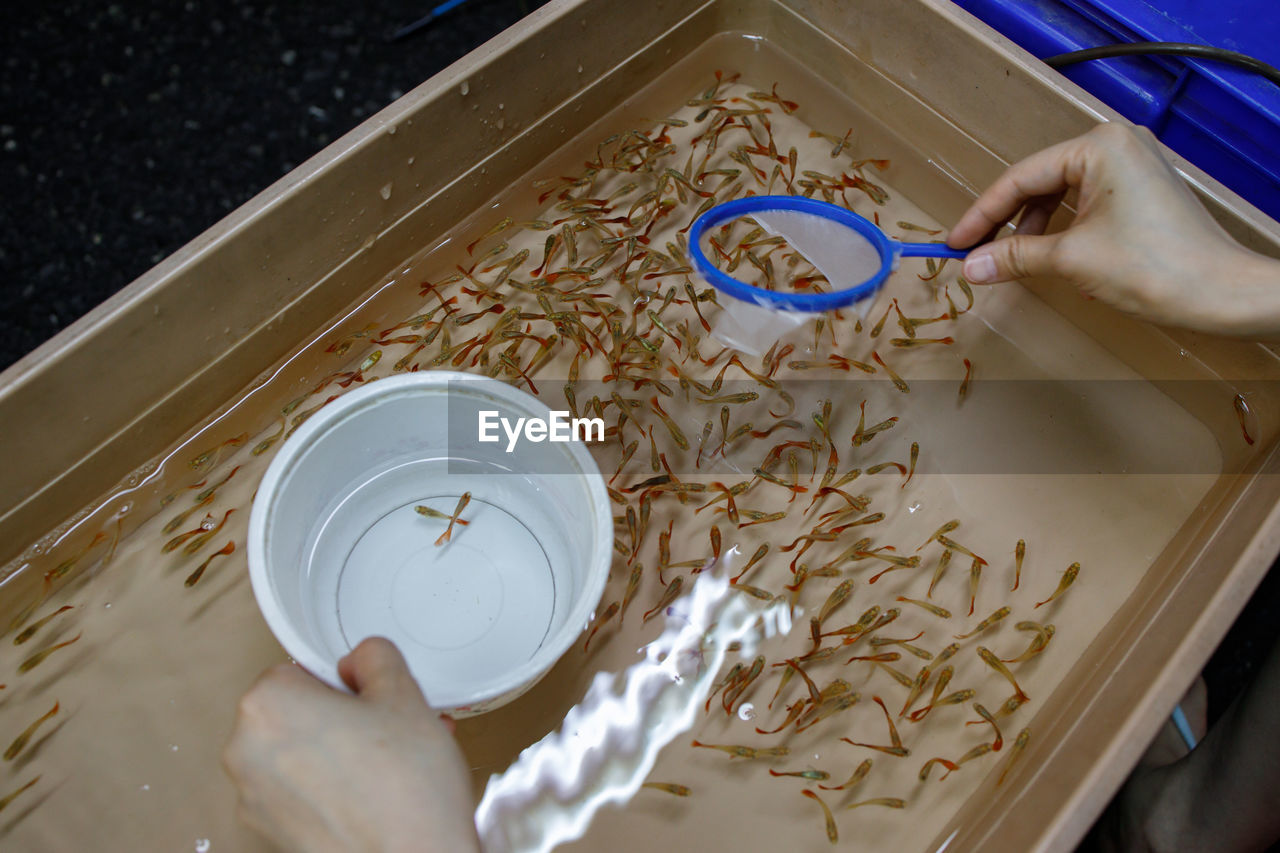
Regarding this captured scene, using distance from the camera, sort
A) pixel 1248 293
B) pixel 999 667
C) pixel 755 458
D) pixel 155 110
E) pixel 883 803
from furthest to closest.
Answer: pixel 155 110 < pixel 755 458 < pixel 999 667 < pixel 883 803 < pixel 1248 293

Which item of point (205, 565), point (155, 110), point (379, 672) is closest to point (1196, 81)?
point (379, 672)

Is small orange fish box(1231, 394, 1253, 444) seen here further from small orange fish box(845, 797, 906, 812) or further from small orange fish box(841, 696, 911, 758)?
small orange fish box(845, 797, 906, 812)

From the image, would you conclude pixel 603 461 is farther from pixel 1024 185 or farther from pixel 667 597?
pixel 1024 185

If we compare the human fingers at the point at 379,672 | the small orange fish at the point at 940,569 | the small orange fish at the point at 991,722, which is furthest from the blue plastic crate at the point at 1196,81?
the human fingers at the point at 379,672

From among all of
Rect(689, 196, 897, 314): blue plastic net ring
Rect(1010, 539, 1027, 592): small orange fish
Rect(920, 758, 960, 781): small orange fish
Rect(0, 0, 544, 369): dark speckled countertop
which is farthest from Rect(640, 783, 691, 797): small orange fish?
Rect(0, 0, 544, 369): dark speckled countertop

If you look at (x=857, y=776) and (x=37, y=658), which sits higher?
(x=857, y=776)
